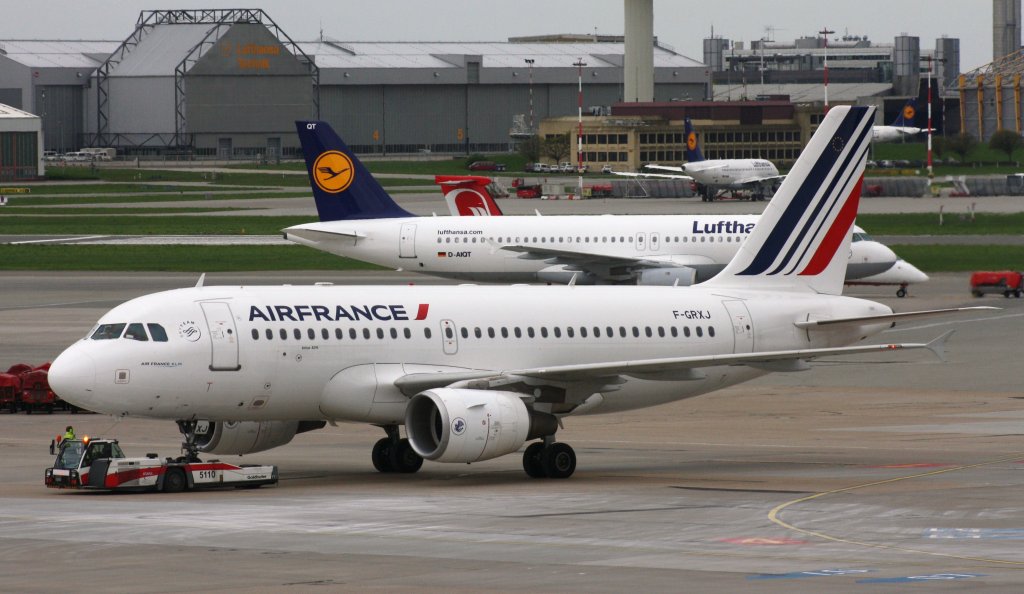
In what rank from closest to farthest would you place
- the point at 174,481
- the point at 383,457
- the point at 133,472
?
1. the point at 133,472
2. the point at 174,481
3. the point at 383,457

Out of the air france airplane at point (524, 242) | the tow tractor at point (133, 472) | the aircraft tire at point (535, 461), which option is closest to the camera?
the tow tractor at point (133, 472)

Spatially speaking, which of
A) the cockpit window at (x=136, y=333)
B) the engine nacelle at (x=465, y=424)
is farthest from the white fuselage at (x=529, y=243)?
the cockpit window at (x=136, y=333)

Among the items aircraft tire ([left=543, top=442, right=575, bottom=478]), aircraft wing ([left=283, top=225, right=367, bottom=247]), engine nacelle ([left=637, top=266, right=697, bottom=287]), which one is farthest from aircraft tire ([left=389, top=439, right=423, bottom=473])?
aircraft wing ([left=283, top=225, right=367, bottom=247])

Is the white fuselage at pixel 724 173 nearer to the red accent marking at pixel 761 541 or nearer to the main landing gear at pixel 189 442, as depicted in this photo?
the main landing gear at pixel 189 442

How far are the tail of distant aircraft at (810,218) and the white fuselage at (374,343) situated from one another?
106 centimetres

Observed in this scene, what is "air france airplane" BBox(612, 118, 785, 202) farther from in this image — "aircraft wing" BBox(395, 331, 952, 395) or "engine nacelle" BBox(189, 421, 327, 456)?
"engine nacelle" BBox(189, 421, 327, 456)

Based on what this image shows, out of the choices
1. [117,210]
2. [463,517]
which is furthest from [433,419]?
[117,210]

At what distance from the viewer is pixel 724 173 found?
154m

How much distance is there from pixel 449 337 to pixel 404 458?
112 inches

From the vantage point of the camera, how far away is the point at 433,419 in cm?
3186

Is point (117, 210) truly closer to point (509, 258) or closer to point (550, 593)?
point (509, 258)

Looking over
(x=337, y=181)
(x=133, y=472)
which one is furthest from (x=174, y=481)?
(x=337, y=181)

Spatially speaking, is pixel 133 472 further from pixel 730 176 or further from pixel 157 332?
pixel 730 176

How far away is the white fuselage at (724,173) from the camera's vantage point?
15362 cm
